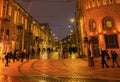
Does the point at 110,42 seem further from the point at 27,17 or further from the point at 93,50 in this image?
the point at 27,17

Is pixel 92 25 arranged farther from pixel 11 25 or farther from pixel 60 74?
pixel 60 74

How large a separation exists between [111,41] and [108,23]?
3.13m

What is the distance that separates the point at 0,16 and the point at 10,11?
3.87 metres

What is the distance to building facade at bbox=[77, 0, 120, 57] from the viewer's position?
31.2 m

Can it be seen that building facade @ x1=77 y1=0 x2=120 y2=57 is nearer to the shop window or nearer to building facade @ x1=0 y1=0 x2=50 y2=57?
the shop window

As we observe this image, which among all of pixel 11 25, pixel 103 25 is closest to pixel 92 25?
pixel 103 25

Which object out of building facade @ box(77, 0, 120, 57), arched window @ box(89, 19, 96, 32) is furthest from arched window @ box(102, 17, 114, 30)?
arched window @ box(89, 19, 96, 32)

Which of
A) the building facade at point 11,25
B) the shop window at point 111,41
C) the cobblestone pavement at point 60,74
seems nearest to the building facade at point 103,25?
the shop window at point 111,41

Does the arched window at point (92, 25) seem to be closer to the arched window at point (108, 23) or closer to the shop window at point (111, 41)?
the arched window at point (108, 23)

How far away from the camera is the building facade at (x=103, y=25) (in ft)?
102

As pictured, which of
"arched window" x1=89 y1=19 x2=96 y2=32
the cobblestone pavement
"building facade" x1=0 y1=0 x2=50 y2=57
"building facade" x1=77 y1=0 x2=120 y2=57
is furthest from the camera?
"arched window" x1=89 y1=19 x2=96 y2=32

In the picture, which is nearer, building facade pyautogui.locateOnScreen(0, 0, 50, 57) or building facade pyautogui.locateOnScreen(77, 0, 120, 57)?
building facade pyautogui.locateOnScreen(0, 0, 50, 57)

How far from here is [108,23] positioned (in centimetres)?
3206

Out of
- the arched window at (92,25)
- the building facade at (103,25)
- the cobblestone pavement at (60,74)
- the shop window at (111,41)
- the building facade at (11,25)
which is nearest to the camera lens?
the cobblestone pavement at (60,74)
